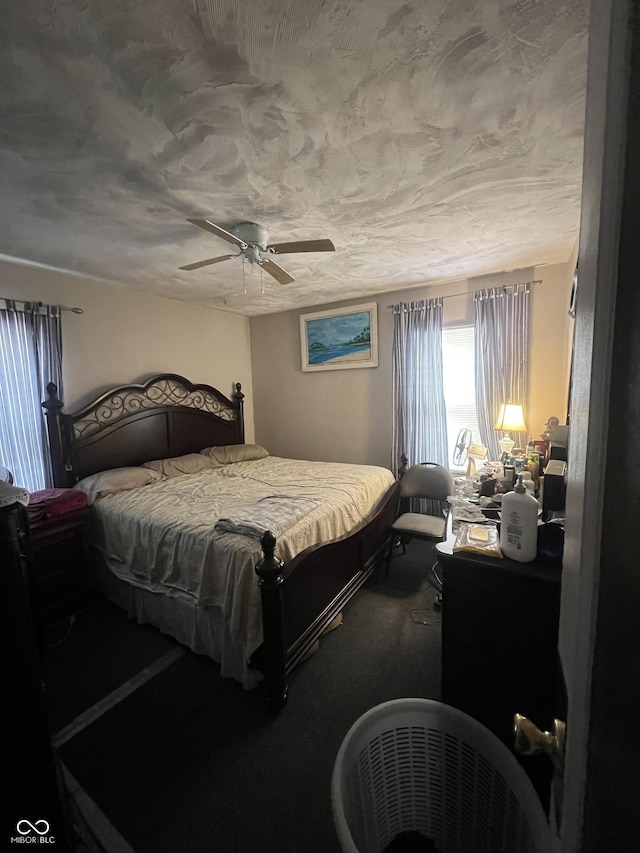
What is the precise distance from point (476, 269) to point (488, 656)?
3118 mm

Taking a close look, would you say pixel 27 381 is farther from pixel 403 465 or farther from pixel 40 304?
pixel 403 465

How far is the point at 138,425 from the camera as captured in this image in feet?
11.0

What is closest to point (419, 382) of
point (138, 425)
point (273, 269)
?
point (273, 269)

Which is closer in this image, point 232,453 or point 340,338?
point 232,453

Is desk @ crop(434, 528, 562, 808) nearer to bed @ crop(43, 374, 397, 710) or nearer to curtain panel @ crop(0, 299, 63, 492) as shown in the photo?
bed @ crop(43, 374, 397, 710)

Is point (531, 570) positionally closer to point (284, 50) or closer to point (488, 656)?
point (488, 656)

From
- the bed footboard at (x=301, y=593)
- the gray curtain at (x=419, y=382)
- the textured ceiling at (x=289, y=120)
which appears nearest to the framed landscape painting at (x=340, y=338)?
the gray curtain at (x=419, y=382)

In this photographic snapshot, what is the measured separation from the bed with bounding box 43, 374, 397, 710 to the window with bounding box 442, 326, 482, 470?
1.01 meters

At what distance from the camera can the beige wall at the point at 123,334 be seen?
2.86 metres

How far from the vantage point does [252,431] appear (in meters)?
4.93

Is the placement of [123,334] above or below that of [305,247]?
below

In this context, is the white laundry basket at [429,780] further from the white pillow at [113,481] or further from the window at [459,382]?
the window at [459,382]

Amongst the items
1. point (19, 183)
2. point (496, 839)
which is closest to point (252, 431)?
point (19, 183)

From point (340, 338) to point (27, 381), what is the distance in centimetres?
303
